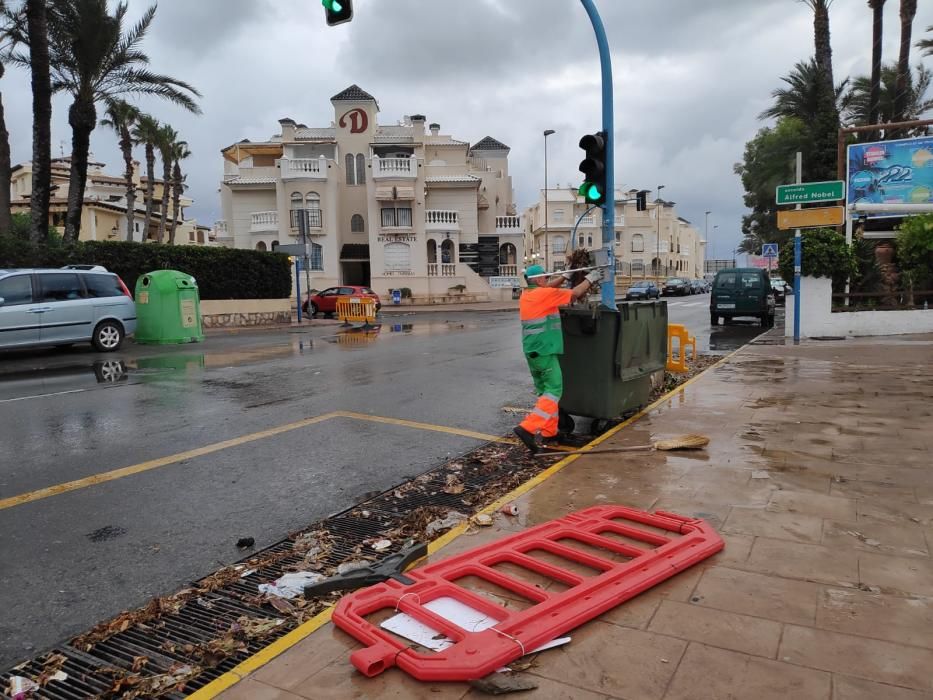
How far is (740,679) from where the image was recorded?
250 cm

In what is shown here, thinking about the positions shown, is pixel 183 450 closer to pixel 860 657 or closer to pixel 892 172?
pixel 860 657

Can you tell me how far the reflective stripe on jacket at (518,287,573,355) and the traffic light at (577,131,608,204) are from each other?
7.90 ft

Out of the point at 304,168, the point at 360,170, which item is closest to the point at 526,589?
the point at 304,168

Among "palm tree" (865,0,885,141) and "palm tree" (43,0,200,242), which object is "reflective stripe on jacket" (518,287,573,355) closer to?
"palm tree" (43,0,200,242)

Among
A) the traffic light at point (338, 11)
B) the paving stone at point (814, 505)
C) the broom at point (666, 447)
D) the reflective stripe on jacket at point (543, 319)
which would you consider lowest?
the paving stone at point (814, 505)

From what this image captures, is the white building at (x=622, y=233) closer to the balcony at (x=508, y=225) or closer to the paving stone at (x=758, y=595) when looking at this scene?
the balcony at (x=508, y=225)

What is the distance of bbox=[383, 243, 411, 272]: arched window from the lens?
43156 millimetres

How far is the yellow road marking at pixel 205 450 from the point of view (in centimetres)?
502

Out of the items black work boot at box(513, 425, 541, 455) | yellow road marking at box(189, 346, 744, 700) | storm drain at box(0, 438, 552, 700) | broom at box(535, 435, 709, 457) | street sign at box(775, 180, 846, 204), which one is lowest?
storm drain at box(0, 438, 552, 700)

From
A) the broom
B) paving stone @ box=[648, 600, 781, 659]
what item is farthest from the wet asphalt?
paving stone @ box=[648, 600, 781, 659]

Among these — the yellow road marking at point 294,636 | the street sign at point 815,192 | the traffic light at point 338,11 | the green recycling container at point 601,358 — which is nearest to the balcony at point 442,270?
the street sign at point 815,192

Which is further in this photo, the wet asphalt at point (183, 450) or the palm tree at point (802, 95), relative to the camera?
the palm tree at point (802, 95)

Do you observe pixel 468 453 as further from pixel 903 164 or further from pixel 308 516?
pixel 903 164

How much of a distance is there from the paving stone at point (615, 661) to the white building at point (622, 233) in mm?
66559
